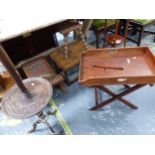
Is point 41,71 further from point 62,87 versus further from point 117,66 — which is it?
point 117,66

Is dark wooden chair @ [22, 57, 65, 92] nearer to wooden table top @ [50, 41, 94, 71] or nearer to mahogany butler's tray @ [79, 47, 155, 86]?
wooden table top @ [50, 41, 94, 71]

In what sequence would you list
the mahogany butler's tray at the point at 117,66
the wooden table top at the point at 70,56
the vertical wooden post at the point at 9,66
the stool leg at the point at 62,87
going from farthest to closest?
the stool leg at the point at 62,87 → the wooden table top at the point at 70,56 → the mahogany butler's tray at the point at 117,66 → the vertical wooden post at the point at 9,66

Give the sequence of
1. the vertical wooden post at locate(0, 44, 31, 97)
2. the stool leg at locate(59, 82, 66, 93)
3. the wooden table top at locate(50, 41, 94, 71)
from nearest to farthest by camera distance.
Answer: the vertical wooden post at locate(0, 44, 31, 97)
the wooden table top at locate(50, 41, 94, 71)
the stool leg at locate(59, 82, 66, 93)

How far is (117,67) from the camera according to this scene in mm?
1706

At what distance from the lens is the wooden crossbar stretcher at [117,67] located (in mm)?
1522

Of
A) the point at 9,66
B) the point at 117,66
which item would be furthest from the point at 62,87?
the point at 9,66

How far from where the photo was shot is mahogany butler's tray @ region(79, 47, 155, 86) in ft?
4.98

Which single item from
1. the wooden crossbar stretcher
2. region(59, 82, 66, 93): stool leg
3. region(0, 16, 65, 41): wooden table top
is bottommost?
region(59, 82, 66, 93): stool leg

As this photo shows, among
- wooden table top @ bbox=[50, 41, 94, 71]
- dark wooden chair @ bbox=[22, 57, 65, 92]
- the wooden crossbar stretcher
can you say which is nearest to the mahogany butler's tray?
the wooden crossbar stretcher

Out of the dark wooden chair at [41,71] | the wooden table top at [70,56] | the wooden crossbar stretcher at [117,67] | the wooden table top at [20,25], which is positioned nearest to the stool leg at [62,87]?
the dark wooden chair at [41,71]

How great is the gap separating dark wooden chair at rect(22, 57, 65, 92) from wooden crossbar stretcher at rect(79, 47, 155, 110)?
0.48 metres

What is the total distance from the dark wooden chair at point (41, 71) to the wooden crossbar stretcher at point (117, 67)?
→ 48 centimetres

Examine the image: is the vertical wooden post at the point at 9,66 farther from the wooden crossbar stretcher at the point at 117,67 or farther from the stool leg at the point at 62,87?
the stool leg at the point at 62,87

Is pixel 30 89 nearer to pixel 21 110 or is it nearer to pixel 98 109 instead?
pixel 21 110
